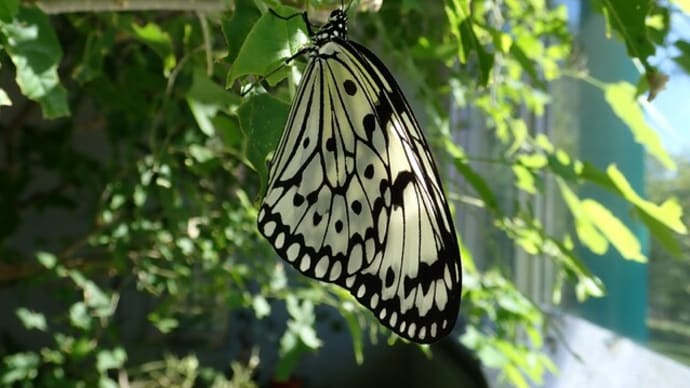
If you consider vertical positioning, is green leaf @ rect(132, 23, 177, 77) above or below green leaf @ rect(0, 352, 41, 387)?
above

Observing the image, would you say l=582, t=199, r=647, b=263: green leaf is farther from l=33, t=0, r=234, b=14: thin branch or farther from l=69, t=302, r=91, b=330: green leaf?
l=69, t=302, r=91, b=330: green leaf

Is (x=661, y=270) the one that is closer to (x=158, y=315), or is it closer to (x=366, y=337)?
(x=158, y=315)

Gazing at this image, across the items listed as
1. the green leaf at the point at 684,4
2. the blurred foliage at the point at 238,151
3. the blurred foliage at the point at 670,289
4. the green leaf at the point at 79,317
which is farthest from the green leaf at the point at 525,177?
the green leaf at the point at 79,317

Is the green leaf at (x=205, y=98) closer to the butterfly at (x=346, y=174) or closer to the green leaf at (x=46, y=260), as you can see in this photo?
the butterfly at (x=346, y=174)

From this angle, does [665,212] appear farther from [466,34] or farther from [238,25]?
[238,25]

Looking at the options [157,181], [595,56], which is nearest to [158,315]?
[157,181]

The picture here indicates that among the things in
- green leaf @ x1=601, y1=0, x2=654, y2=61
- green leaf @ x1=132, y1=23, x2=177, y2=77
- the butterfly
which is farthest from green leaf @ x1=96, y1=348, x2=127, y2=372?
green leaf @ x1=601, y1=0, x2=654, y2=61
